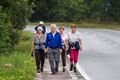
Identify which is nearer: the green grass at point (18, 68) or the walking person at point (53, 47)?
the green grass at point (18, 68)

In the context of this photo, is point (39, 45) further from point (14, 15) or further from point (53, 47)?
point (14, 15)

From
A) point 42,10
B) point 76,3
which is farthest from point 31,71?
point 76,3

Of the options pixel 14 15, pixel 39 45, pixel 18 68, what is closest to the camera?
pixel 18 68

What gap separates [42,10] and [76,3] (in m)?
7.18

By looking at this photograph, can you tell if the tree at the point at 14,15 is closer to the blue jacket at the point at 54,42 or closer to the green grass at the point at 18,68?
the green grass at the point at 18,68

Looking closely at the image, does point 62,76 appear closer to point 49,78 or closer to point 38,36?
point 49,78

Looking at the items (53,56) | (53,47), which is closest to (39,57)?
(53,56)

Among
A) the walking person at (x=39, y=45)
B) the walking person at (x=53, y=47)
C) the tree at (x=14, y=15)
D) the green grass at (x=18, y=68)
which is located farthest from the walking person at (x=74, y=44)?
the tree at (x=14, y=15)

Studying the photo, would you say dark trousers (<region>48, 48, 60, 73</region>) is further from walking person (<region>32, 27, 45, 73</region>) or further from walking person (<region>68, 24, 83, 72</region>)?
walking person (<region>68, 24, 83, 72</region>)

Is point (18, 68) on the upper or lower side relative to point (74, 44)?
lower

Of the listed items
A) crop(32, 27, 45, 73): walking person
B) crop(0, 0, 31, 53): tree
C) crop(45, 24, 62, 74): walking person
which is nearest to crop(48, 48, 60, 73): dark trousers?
crop(45, 24, 62, 74): walking person

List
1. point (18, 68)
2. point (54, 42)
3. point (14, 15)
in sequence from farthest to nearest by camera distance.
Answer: point (14, 15) < point (54, 42) < point (18, 68)

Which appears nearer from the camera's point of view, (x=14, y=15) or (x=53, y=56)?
(x=53, y=56)

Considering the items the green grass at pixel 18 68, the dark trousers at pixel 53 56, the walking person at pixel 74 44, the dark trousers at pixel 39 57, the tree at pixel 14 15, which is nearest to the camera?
the green grass at pixel 18 68
